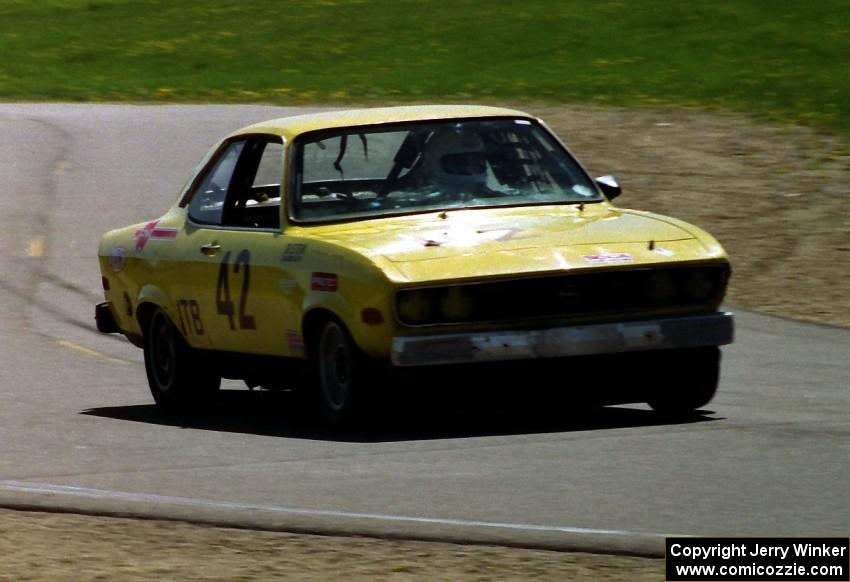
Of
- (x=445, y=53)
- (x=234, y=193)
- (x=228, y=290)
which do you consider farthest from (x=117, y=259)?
(x=445, y=53)

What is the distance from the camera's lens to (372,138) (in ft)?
32.6

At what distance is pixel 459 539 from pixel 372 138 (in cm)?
399

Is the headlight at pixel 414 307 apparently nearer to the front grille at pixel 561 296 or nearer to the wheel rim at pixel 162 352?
the front grille at pixel 561 296

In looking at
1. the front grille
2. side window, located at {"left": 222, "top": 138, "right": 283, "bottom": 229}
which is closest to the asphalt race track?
the front grille

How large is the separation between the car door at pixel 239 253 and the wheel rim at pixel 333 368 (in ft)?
0.82

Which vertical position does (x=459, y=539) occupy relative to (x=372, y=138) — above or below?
below

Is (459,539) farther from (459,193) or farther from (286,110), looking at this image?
(286,110)

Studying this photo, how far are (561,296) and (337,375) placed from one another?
1.13 meters

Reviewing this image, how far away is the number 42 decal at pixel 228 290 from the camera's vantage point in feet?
31.5

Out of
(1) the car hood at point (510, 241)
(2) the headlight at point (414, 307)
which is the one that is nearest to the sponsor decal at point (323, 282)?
(1) the car hood at point (510, 241)

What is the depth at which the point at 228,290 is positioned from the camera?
384 inches

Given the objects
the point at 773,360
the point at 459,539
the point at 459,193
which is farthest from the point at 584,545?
the point at 773,360

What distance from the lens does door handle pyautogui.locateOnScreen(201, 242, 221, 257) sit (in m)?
9.95

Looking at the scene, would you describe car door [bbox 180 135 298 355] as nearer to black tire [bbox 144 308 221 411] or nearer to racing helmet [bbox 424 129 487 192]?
black tire [bbox 144 308 221 411]
